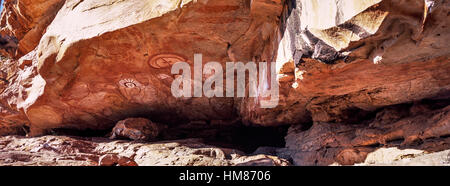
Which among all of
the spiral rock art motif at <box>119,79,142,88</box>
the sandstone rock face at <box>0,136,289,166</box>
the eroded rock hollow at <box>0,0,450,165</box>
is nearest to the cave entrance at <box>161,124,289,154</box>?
the eroded rock hollow at <box>0,0,450,165</box>

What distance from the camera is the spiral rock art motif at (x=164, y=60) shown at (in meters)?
3.82

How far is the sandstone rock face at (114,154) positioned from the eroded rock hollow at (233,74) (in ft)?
0.12

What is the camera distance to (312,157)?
3.64 m

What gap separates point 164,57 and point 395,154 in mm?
3501

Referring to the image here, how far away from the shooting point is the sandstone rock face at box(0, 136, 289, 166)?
3.26 m

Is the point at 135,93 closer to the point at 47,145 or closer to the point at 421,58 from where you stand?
Result: the point at 47,145

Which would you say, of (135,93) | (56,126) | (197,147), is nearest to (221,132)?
(197,147)

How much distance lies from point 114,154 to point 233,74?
90.0 inches

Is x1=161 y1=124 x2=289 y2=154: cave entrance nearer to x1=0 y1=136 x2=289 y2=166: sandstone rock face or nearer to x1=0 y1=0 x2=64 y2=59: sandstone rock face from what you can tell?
x1=0 y1=136 x2=289 y2=166: sandstone rock face

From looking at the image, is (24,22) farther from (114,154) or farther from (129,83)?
(114,154)

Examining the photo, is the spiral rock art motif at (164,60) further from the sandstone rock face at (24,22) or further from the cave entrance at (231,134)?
the sandstone rock face at (24,22)

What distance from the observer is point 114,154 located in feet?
11.2

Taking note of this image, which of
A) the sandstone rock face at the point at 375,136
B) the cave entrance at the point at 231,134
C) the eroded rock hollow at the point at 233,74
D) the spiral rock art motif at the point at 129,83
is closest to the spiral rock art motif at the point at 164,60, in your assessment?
the eroded rock hollow at the point at 233,74

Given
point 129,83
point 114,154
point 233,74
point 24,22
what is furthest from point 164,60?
point 24,22
